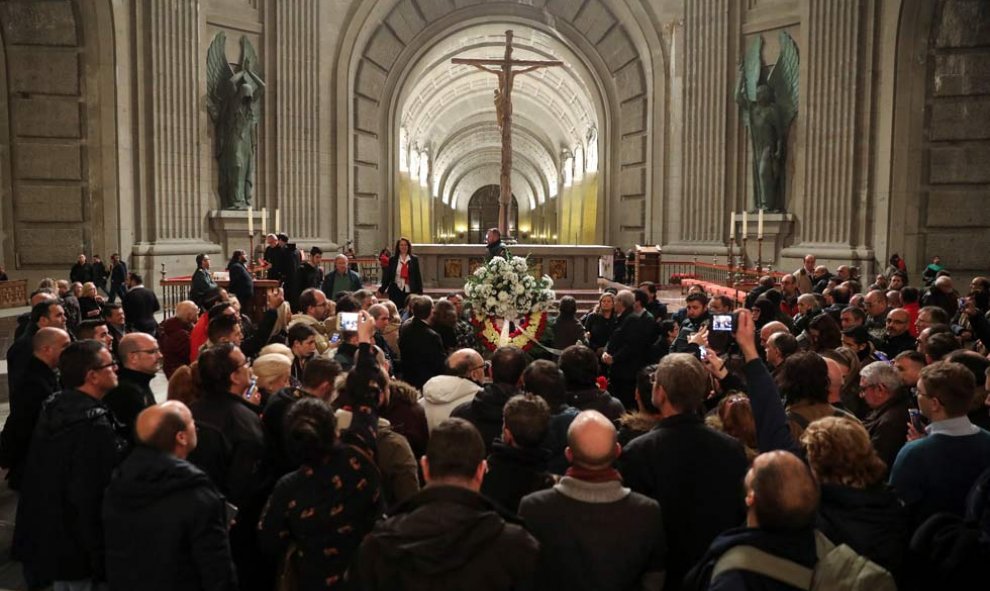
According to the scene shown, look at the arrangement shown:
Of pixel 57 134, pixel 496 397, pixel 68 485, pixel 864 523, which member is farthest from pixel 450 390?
pixel 57 134

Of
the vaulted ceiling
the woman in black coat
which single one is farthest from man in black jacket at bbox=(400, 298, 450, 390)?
the vaulted ceiling

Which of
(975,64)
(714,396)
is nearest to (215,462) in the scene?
(714,396)

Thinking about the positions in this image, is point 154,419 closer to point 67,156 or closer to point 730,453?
point 730,453

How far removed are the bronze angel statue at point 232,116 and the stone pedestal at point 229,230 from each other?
16.3 inches

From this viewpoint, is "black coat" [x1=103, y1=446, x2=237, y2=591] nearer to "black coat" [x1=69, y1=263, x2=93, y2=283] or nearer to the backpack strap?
the backpack strap

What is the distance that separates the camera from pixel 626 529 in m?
2.88

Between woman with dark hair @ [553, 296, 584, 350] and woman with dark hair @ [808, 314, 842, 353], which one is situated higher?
woman with dark hair @ [808, 314, 842, 353]

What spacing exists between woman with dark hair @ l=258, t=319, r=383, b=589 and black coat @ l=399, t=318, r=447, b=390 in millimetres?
3549

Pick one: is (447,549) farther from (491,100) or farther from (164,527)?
(491,100)

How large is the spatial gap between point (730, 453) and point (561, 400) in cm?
105

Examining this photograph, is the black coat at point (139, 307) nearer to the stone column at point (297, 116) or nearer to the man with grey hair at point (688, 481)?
the man with grey hair at point (688, 481)

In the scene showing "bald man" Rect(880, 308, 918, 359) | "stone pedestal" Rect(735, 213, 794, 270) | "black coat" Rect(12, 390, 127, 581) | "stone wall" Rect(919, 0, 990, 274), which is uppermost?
"stone wall" Rect(919, 0, 990, 274)

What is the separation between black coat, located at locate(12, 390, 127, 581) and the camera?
373cm

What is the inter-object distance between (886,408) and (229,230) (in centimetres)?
1676
